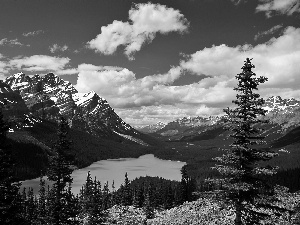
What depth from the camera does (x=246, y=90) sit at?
1870cm

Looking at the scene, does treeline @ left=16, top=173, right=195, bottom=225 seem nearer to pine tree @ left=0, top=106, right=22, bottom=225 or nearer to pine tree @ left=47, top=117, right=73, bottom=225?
pine tree @ left=47, top=117, right=73, bottom=225

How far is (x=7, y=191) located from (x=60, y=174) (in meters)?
6.90

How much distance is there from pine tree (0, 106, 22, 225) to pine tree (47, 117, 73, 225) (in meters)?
5.75

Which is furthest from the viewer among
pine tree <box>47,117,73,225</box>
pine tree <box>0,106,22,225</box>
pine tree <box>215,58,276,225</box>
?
pine tree <box>47,117,73,225</box>

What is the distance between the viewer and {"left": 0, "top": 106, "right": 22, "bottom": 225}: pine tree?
22812mm

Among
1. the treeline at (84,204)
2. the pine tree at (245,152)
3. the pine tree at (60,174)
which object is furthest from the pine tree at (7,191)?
the pine tree at (245,152)

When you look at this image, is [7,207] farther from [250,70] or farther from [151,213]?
[151,213]

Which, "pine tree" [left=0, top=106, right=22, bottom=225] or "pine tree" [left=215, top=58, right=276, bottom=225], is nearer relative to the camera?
"pine tree" [left=215, top=58, right=276, bottom=225]

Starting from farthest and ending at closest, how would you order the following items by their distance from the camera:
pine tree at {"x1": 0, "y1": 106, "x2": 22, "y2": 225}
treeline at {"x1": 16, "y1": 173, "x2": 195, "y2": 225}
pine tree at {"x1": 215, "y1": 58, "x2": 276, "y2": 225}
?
treeline at {"x1": 16, "y1": 173, "x2": 195, "y2": 225} → pine tree at {"x1": 0, "y1": 106, "x2": 22, "y2": 225} → pine tree at {"x1": 215, "y1": 58, "x2": 276, "y2": 225}

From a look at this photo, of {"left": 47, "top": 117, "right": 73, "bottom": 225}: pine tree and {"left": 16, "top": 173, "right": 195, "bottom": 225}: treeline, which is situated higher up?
{"left": 47, "top": 117, "right": 73, "bottom": 225}: pine tree

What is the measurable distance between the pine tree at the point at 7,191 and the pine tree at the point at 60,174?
5748 mm

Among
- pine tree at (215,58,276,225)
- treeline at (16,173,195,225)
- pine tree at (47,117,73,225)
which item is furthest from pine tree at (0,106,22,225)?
pine tree at (215,58,276,225)

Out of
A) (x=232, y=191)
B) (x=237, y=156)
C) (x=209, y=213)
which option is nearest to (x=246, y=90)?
(x=237, y=156)

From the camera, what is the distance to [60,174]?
29812 mm
